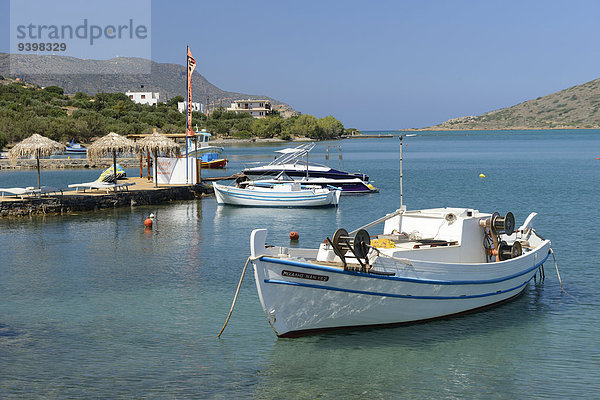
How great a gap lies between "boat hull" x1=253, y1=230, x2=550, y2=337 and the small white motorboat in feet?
0.07

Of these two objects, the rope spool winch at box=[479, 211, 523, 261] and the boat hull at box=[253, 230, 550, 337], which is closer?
the boat hull at box=[253, 230, 550, 337]

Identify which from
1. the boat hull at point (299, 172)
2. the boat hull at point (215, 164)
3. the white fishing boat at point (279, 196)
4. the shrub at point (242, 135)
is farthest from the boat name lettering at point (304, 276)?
the shrub at point (242, 135)

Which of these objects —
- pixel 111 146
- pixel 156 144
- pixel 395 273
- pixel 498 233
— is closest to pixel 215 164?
pixel 156 144

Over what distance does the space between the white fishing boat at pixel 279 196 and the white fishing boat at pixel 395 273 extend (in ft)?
68.6

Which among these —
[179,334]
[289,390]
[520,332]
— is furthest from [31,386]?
[520,332]

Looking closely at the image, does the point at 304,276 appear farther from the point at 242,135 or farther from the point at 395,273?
the point at 242,135

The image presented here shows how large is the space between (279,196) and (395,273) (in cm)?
2476

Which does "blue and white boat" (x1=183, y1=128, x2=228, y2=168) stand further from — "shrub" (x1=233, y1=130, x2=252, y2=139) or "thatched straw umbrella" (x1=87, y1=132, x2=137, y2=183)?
"shrub" (x1=233, y1=130, x2=252, y2=139)

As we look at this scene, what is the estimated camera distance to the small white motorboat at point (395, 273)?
13.5 meters

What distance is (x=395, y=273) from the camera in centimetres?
1400

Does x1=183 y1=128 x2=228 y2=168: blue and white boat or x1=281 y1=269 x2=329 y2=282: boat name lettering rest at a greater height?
x1=183 y1=128 x2=228 y2=168: blue and white boat

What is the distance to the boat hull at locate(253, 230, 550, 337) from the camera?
13.4 m

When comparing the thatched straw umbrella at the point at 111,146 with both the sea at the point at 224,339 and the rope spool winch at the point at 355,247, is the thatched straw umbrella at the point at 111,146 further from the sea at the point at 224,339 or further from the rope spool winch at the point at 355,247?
the rope spool winch at the point at 355,247

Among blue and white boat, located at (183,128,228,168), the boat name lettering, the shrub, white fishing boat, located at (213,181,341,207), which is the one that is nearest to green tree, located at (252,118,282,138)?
the shrub
